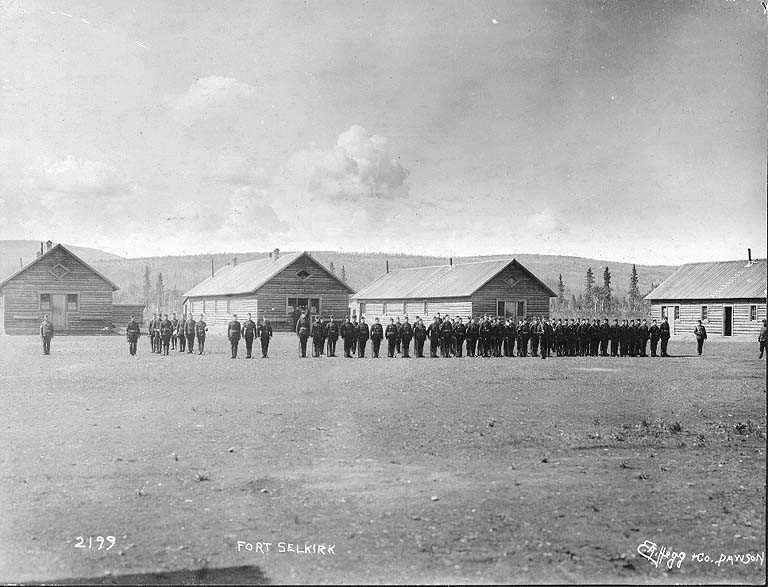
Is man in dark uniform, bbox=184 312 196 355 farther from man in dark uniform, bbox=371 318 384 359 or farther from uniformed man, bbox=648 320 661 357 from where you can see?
uniformed man, bbox=648 320 661 357

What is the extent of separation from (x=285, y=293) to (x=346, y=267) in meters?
97.5

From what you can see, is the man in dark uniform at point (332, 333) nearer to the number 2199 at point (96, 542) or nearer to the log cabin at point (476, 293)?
the log cabin at point (476, 293)

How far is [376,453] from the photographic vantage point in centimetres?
941

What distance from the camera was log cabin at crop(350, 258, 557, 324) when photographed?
45406 mm

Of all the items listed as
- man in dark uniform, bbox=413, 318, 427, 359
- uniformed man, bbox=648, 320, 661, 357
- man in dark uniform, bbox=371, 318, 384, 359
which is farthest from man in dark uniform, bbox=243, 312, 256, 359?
uniformed man, bbox=648, 320, 661, 357

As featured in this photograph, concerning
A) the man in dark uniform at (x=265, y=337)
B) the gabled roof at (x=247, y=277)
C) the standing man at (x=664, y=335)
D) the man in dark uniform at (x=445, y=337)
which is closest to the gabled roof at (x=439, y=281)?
the gabled roof at (x=247, y=277)

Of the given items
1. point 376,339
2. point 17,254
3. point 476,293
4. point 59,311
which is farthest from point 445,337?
point 17,254

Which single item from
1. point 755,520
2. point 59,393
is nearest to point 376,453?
point 755,520

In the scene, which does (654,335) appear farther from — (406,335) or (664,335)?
(406,335)

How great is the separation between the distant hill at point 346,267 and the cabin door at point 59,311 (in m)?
78.4

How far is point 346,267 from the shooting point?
144 metres

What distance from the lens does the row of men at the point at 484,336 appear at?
26.4 meters

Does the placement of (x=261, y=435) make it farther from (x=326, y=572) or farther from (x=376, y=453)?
(x=326, y=572)

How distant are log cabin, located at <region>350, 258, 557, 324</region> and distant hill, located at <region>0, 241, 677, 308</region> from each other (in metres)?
74.6
